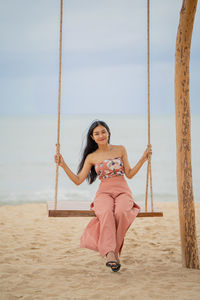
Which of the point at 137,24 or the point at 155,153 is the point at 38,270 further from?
the point at 137,24

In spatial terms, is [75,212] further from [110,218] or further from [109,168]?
[109,168]

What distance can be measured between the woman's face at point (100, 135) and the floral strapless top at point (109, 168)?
185 mm

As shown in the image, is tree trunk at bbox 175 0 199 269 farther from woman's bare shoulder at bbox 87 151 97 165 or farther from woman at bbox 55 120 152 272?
woman's bare shoulder at bbox 87 151 97 165

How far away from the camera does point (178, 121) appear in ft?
9.77

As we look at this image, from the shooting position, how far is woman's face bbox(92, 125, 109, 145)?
11.2 feet

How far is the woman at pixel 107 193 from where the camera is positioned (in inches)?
113

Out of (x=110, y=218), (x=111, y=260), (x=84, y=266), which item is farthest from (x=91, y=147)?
(x=111, y=260)

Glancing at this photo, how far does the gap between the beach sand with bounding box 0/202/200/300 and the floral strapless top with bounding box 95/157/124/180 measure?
74cm

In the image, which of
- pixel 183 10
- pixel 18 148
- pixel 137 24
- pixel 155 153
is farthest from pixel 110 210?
pixel 137 24

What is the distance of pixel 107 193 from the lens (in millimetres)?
3193

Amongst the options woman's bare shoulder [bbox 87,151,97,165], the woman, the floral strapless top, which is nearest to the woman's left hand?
the woman

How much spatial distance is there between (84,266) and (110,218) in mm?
670

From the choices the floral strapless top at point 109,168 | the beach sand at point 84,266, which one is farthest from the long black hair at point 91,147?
the beach sand at point 84,266

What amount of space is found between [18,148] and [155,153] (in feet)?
25.5
